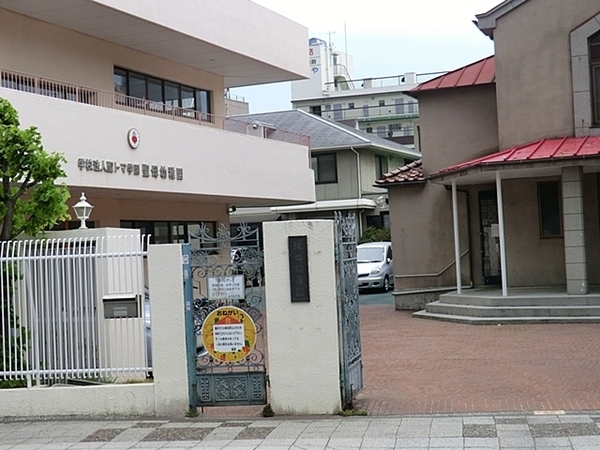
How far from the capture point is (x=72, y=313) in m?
11.2

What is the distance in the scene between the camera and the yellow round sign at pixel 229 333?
35.0 feet

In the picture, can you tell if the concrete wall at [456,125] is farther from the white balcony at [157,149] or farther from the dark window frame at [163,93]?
the dark window frame at [163,93]

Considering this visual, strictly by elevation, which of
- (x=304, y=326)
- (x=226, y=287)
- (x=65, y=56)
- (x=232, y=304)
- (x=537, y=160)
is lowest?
(x=304, y=326)

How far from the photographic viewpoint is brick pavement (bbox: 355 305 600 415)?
10.8 meters

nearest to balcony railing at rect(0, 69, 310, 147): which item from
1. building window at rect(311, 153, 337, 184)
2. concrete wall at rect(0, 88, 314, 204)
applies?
concrete wall at rect(0, 88, 314, 204)

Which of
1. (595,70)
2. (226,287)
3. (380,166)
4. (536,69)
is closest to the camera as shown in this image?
(226,287)

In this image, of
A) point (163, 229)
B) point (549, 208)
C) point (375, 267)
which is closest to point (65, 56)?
point (163, 229)

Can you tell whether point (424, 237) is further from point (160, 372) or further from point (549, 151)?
point (160, 372)

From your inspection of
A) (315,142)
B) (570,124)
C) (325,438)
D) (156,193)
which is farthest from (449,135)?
(315,142)

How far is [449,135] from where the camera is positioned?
2358 cm

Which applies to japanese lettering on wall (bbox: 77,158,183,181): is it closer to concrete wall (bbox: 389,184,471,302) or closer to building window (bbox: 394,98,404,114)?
concrete wall (bbox: 389,184,471,302)

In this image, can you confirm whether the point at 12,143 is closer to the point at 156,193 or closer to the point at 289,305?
the point at 289,305

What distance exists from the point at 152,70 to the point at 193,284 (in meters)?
14.4

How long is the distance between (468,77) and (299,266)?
14.6m
